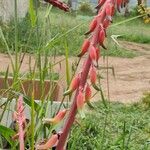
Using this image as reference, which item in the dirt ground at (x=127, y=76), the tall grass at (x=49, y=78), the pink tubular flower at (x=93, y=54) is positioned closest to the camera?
the pink tubular flower at (x=93, y=54)

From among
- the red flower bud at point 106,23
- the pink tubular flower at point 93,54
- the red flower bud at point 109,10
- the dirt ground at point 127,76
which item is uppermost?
the red flower bud at point 109,10

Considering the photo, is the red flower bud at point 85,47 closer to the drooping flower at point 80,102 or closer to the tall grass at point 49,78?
the drooping flower at point 80,102

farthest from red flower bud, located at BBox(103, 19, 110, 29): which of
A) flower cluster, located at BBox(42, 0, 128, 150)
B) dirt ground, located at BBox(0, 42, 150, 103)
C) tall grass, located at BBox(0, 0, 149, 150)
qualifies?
dirt ground, located at BBox(0, 42, 150, 103)

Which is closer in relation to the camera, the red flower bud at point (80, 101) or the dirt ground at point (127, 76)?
the red flower bud at point (80, 101)

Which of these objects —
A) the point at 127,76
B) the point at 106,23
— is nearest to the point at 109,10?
the point at 106,23

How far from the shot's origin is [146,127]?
12.4 feet

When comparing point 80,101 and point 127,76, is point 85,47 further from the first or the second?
point 127,76

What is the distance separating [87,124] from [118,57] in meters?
5.31

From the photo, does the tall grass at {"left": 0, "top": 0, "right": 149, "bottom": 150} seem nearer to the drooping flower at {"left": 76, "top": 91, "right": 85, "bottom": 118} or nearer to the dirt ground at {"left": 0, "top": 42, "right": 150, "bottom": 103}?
the drooping flower at {"left": 76, "top": 91, "right": 85, "bottom": 118}

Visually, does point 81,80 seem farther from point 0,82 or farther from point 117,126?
point 117,126

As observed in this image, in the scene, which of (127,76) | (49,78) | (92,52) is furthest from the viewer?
(127,76)

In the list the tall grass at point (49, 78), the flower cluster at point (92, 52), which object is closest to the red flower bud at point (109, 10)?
the flower cluster at point (92, 52)

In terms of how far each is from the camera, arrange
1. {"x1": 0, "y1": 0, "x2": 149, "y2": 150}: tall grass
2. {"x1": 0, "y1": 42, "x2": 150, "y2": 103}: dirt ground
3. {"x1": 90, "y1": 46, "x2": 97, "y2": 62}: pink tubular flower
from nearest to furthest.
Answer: {"x1": 90, "y1": 46, "x2": 97, "y2": 62}: pink tubular flower → {"x1": 0, "y1": 0, "x2": 149, "y2": 150}: tall grass → {"x1": 0, "y1": 42, "x2": 150, "y2": 103}: dirt ground

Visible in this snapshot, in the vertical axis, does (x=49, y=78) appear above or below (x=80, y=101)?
below
